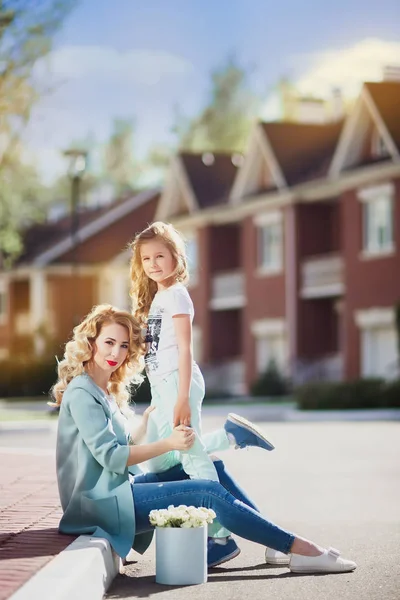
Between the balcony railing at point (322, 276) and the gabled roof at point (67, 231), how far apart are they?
22741 millimetres

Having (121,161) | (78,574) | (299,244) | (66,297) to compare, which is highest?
(121,161)

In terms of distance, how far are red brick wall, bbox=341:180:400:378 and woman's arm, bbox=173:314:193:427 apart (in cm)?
2785

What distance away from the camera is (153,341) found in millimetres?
8062

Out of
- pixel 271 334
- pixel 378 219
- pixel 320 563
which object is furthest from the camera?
pixel 271 334

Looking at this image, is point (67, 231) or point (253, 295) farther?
point (67, 231)

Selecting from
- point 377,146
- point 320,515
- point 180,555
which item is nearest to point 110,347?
point 180,555

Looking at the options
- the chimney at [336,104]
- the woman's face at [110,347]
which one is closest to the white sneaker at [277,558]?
the woman's face at [110,347]

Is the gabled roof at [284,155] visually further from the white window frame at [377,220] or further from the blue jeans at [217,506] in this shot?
the blue jeans at [217,506]

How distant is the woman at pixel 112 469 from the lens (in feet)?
23.8

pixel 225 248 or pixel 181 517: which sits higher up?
pixel 225 248

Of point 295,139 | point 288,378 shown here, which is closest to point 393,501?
point 288,378

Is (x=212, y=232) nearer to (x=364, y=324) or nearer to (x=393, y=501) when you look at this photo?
(x=364, y=324)

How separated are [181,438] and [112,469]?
17.3 inches

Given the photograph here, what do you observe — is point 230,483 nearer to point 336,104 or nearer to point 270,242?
point 270,242
